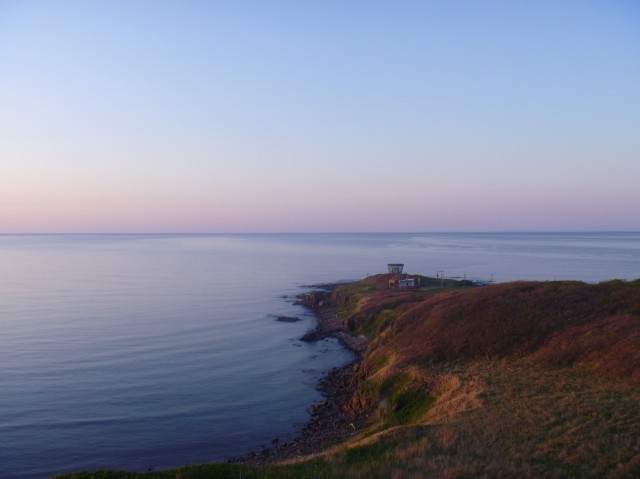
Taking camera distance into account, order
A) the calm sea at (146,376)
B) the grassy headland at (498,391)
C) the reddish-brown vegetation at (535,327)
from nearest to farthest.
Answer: the grassy headland at (498,391)
the calm sea at (146,376)
the reddish-brown vegetation at (535,327)

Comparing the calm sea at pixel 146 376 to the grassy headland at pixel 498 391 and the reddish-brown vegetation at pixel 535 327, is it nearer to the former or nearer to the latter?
the grassy headland at pixel 498 391

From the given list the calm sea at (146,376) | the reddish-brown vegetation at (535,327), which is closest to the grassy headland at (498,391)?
the reddish-brown vegetation at (535,327)

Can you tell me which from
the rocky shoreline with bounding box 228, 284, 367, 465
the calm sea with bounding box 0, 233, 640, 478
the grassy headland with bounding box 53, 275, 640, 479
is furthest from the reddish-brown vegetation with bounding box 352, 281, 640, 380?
the calm sea with bounding box 0, 233, 640, 478

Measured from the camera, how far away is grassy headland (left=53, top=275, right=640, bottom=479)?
18.0 m

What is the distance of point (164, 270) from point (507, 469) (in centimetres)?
12999

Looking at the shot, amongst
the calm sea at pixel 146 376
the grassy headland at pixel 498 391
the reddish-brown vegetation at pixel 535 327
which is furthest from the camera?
the reddish-brown vegetation at pixel 535 327

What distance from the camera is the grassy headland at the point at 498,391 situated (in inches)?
707

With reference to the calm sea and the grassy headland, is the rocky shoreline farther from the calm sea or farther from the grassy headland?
the calm sea

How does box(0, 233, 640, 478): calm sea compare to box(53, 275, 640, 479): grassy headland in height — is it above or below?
below

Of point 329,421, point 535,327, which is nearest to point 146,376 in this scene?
point 329,421

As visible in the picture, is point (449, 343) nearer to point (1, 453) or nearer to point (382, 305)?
point (382, 305)

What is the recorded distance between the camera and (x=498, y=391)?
26.9 m

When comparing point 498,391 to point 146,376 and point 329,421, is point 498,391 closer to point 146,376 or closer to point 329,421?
point 329,421

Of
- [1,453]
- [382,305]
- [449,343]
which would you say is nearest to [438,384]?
[449,343]
